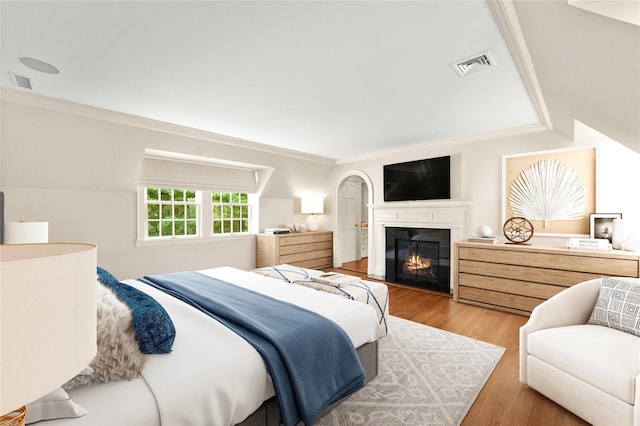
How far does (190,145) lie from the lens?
4148 millimetres

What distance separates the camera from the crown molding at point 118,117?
113 inches

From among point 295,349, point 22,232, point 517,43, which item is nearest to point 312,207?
point 22,232

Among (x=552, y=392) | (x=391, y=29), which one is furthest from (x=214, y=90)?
(x=552, y=392)

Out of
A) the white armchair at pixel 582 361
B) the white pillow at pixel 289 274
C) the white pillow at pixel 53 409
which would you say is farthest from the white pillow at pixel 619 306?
the white pillow at pixel 53 409

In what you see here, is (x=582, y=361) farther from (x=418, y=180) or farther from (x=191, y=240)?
(x=191, y=240)

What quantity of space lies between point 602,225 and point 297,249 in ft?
13.8

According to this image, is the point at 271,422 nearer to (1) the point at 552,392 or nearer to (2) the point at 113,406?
(2) the point at 113,406

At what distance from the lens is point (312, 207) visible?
598 cm

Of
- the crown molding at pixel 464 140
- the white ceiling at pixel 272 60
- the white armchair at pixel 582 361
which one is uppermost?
the white ceiling at pixel 272 60

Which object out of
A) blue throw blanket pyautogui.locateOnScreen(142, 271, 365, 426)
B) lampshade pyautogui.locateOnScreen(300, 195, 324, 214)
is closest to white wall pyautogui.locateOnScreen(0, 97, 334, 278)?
lampshade pyautogui.locateOnScreen(300, 195, 324, 214)

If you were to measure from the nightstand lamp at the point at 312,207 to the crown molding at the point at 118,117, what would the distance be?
4.00ft

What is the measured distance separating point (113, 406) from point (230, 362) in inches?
16.9

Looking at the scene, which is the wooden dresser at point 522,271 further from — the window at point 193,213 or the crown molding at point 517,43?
the window at point 193,213

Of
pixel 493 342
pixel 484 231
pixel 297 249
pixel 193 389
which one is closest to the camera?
pixel 193 389
